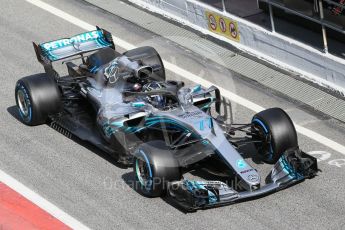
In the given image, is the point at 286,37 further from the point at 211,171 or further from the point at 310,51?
the point at 211,171

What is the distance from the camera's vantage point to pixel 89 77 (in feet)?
49.8

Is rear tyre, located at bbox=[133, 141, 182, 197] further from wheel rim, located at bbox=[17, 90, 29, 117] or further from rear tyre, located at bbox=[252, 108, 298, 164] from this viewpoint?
wheel rim, located at bbox=[17, 90, 29, 117]

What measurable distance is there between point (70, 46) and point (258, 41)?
4.26m

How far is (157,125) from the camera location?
13492mm

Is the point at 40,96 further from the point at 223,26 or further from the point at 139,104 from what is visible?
the point at 223,26

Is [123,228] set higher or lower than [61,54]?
lower

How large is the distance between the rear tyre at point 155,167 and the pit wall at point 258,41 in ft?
17.0

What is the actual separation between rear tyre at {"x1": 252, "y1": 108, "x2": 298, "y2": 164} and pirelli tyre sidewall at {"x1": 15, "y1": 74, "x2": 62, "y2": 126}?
342 cm

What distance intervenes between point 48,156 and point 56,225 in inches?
80.2

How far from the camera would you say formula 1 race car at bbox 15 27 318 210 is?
1249 cm

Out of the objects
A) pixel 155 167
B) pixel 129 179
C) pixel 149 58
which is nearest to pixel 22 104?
pixel 149 58

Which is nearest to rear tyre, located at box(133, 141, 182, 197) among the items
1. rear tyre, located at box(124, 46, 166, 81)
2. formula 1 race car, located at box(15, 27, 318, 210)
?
formula 1 race car, located at box(15, 27, 318, 210)

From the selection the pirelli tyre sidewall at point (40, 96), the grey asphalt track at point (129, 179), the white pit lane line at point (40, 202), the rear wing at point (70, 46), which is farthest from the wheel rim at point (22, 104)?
the white pit lane line at point (40, 202)

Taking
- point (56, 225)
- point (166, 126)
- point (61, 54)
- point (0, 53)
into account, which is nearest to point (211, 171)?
point (166, 126)
